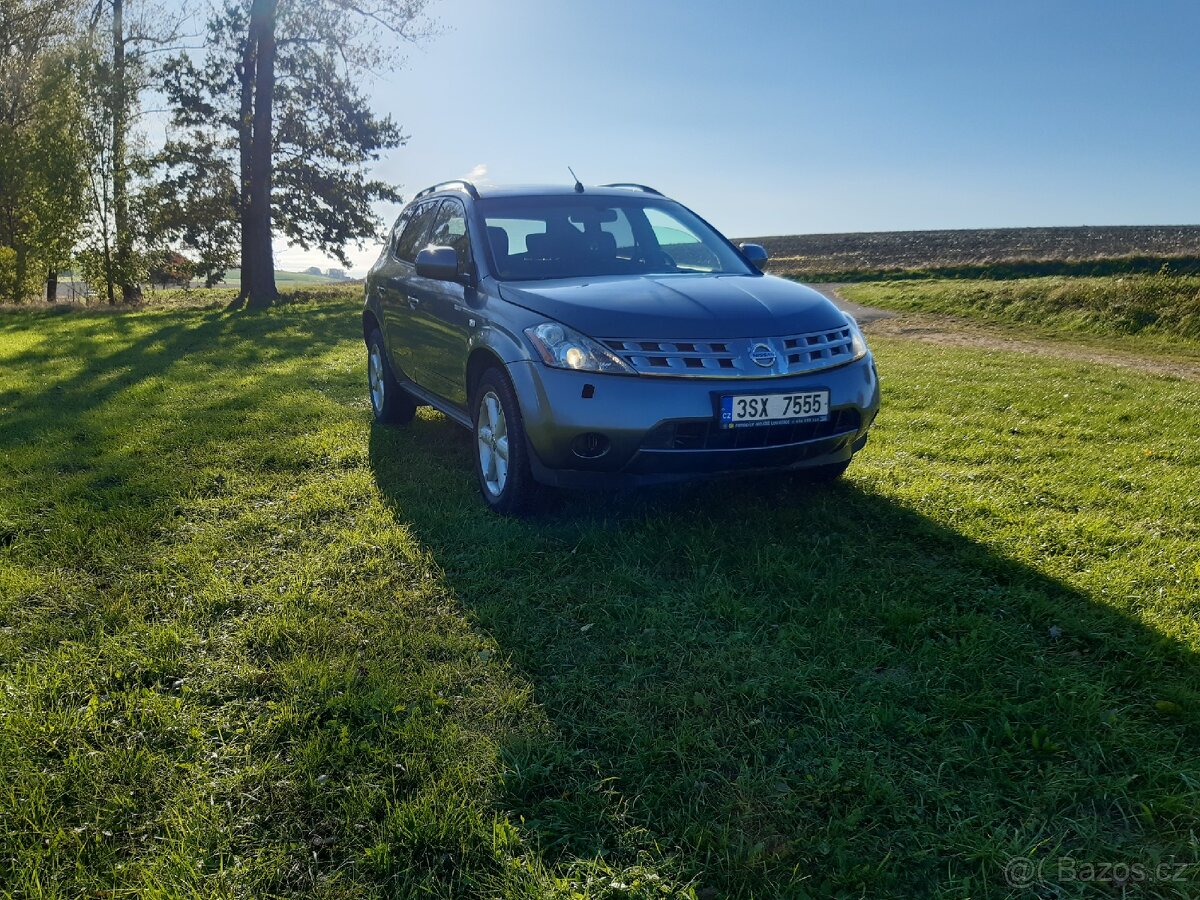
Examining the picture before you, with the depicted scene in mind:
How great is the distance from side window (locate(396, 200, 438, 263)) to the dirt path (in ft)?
23.7

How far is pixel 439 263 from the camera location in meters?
4.85

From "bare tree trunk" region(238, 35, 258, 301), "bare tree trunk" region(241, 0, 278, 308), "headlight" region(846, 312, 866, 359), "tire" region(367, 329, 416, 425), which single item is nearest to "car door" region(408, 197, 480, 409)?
"tire" region(367, 329, 416, 425)

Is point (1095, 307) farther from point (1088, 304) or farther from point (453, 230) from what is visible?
point (453, 230)

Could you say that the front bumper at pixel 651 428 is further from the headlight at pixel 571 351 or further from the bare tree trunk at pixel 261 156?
the bare tree trunk at pixel 261 156

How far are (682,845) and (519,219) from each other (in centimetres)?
403

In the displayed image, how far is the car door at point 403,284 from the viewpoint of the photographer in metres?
6.09

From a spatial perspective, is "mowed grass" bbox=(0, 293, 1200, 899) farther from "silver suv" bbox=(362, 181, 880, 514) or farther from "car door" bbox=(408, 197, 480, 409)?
"car door" bbox=(408, 197, 480, 409)

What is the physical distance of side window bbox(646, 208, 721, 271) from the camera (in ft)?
17.4

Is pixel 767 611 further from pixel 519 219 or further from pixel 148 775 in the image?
pixel 519 219

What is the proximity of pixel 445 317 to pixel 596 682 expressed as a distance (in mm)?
3009

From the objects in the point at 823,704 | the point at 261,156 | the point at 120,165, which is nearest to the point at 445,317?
the point at 823,704

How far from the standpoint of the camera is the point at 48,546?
14.0 ft

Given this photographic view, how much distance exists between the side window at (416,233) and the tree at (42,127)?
22618mm

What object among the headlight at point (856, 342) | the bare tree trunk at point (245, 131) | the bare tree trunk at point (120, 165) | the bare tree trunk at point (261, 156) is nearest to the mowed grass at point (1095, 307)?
the headlight at point (856, 342)
